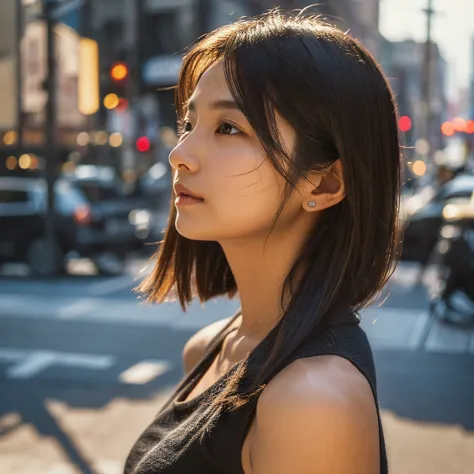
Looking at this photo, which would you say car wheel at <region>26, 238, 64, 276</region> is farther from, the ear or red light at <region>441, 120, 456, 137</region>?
red light at <region>441, 120, 456, 137</region>

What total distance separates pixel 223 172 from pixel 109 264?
14091mm

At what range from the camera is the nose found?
4.97ft

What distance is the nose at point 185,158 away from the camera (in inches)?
59.7

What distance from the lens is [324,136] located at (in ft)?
4.77

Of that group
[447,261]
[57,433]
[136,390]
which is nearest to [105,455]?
[57,433]

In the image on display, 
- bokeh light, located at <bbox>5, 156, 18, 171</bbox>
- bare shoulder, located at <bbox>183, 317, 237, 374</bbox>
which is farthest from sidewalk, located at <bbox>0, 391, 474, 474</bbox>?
bokeh light, located at <bbox>5, 156, 18, 171</bbox>

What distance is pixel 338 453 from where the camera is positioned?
1199mm

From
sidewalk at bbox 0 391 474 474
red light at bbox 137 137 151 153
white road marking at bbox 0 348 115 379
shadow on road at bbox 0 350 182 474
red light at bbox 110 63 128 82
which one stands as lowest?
white road marking at bbox 0 348 115 379

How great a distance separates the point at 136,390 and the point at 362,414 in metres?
5.58

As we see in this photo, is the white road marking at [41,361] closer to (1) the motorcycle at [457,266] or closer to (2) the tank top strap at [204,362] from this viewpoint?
(1) the motorcycle at [457,266]

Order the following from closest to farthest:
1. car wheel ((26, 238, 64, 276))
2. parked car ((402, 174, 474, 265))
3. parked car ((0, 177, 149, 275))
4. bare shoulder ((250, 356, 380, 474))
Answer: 1. bare shoulder ((250, 356, 380, 474))
2. parked car ((402, 174, 474, 265))
3. car wheel ((26, 238, 64, 276))
4. parked car ((0, 177, 149, 275))

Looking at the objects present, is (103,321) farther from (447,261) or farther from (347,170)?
(347,170)

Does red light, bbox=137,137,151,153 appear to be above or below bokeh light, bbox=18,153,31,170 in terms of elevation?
above

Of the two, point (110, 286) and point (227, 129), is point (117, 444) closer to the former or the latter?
point (227, 129)
